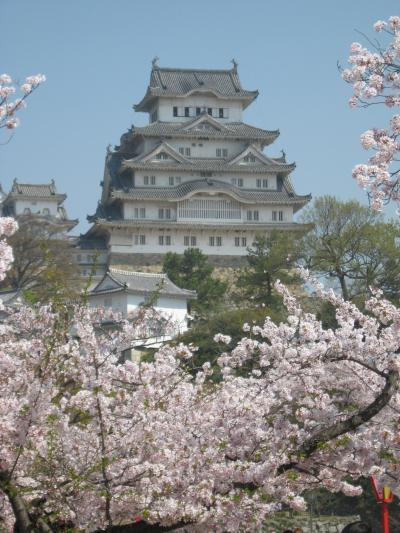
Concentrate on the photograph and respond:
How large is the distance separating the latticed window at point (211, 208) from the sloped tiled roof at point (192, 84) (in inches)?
331

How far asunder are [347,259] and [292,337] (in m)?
37.8

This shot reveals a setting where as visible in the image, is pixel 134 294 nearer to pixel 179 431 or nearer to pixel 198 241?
pixel 198 241

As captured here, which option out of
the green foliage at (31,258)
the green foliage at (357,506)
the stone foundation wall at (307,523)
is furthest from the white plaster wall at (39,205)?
the stone foundation wall at (307,523)

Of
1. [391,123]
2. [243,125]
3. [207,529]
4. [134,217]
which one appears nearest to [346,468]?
[207,529]

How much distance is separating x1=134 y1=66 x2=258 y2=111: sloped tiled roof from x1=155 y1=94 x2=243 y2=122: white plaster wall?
0.47m

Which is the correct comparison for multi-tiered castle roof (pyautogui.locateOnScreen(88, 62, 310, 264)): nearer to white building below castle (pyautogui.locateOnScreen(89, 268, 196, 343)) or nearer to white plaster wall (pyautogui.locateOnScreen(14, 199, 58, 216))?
white plaster wall (pyautogui.locateOnScreen(14, 199, 58, 216))

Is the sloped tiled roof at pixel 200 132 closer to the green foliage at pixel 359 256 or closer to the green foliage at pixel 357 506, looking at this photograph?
the green foliage at pixel 359 256

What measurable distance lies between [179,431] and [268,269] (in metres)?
38.3

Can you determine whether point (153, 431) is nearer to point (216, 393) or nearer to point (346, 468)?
point (216, 393)

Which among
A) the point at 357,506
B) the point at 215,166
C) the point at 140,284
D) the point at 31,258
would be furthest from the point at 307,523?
the point at 215,166

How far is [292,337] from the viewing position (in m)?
11.1

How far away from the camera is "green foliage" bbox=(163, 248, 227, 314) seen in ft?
157

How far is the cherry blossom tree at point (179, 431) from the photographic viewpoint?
967 cm

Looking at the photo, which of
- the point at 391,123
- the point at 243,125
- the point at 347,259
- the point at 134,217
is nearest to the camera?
the point at 391,123
